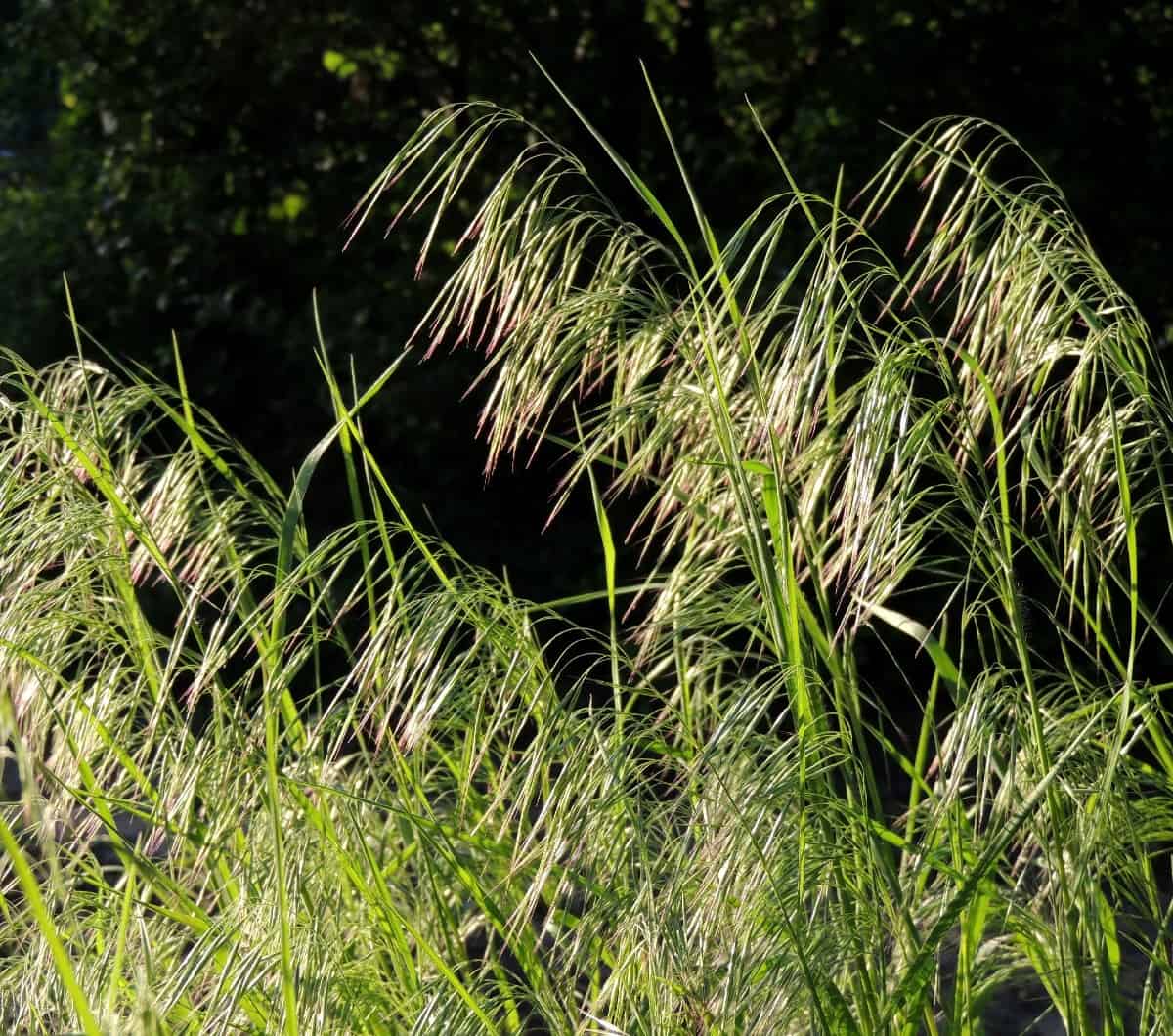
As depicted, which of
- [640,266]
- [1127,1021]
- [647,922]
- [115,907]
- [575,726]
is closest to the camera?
[647,922]

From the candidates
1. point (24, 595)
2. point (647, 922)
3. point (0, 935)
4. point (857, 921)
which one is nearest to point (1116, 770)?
point (857, 921)

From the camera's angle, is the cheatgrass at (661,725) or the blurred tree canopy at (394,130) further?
the blurred tree canopy at (394,130)

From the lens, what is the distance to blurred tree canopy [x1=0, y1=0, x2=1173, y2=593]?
16.9 ft

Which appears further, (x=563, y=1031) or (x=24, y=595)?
(x=24, y=595)

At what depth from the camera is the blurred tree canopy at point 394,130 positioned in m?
5.15

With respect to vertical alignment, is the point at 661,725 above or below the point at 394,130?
below

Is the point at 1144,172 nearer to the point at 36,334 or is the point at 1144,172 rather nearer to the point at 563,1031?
the point at 36,334

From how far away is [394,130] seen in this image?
223 inches

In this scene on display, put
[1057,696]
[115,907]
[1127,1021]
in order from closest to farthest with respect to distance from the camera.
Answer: [115,907]
[1057,696]
[1127,1021]

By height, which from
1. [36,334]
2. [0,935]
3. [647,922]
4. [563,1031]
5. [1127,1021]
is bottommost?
[1127,1021]

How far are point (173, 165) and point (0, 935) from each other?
4695 millimetres

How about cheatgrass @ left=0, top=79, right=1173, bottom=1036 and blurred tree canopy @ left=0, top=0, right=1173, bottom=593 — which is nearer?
cheatgrass @ left=0, top=79, right=1173, bottom=1036

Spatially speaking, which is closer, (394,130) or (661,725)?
(661,725)

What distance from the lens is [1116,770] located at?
4.36ft
